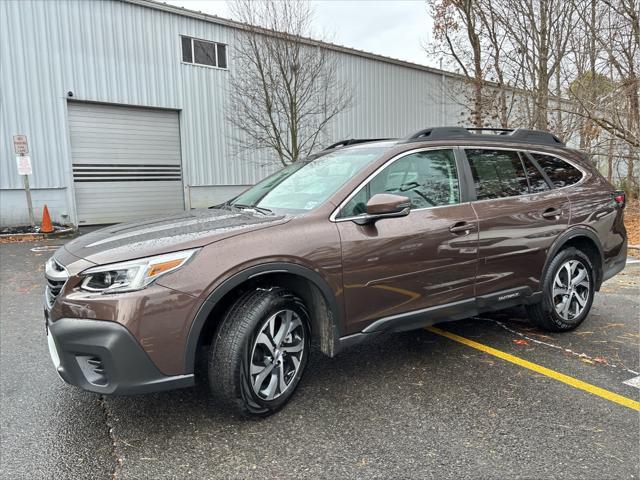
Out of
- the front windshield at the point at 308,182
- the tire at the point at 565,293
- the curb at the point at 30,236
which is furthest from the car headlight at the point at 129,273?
the curb at the point at 30,236

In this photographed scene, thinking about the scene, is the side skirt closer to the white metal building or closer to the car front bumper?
the car front bumper

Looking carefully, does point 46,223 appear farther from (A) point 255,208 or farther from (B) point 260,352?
(B) point 260,352

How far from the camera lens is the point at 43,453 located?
2.53 meters

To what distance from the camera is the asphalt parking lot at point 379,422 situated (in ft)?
7.84

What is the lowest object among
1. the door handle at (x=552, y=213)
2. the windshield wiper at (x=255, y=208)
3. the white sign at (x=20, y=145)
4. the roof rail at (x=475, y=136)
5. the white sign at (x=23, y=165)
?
the door handle at (x=552, y=213)

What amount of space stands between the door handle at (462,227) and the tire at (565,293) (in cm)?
104

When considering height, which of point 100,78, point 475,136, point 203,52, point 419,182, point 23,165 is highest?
point 203,52

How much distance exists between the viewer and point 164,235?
2760 millimetres

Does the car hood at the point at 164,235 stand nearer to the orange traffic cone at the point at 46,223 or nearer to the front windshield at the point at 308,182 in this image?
the front windshield at the point at 308,182

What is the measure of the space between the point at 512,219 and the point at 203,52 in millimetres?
13943

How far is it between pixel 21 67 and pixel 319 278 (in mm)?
13173

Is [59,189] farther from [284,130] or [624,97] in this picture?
[624,97]

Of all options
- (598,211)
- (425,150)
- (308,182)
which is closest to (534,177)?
(598,211)

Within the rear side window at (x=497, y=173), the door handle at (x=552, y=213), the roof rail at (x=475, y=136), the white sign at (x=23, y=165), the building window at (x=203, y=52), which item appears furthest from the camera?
the building window at (x=203, y=52)
